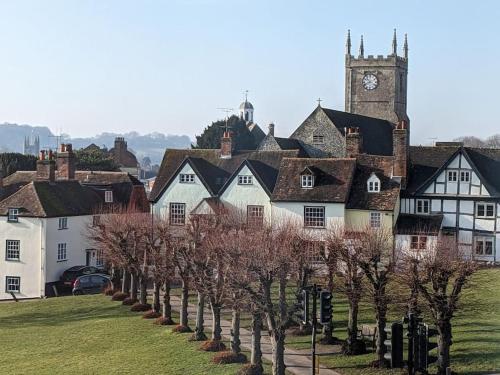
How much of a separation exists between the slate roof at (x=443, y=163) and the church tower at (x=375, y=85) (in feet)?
158

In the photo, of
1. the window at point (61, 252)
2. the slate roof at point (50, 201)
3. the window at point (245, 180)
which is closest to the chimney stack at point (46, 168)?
the slate roof at point (50, 201)

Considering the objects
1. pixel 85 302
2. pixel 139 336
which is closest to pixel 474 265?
pixel 139 336

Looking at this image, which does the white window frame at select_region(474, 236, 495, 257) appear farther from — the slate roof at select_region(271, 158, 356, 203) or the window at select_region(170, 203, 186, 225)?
the window at select_region(170, 203, 186, 225)

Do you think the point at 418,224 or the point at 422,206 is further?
the point at 422,206

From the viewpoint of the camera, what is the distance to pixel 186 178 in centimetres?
5409

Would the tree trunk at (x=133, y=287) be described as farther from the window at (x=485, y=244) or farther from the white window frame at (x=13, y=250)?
the window at (x=485, y=244)

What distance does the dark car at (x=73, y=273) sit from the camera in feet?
179

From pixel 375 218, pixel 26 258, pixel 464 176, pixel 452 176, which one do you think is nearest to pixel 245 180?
pixel 375 218

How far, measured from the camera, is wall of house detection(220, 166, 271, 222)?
5141 centimetres

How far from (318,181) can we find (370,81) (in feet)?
182

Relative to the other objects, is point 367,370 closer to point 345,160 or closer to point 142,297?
point 142,297

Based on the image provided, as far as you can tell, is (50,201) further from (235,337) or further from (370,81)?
(370,81)

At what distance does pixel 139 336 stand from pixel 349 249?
35.1 feet

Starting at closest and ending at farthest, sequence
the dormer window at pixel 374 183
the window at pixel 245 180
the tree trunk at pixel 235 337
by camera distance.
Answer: the tree trunk at pixel 235 337
the dormer window at pixel 374 183
the window at pixel 245 180
